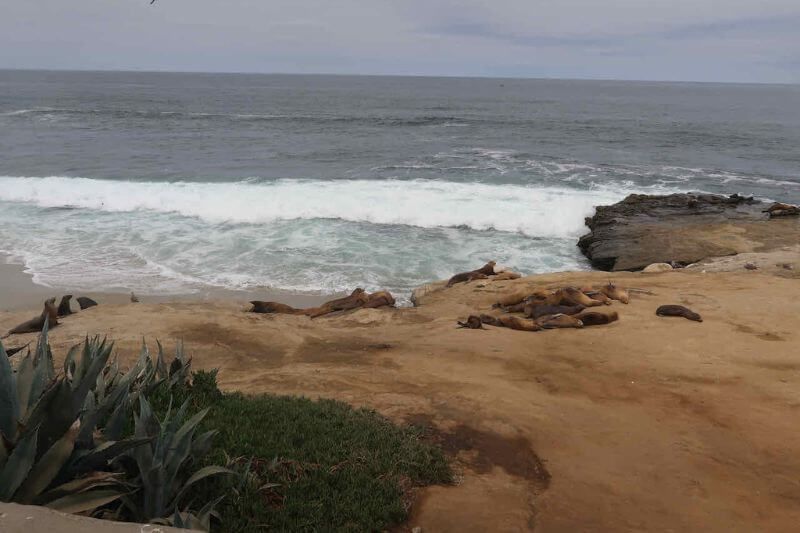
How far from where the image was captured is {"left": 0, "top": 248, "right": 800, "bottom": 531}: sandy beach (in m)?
4.40

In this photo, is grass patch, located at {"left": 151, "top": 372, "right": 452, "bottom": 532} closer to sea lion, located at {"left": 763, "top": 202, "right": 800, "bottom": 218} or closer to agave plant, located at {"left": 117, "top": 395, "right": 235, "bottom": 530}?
agave plant, located at {"left": 117, "top": 395, "right": 235, "bottom": 530}

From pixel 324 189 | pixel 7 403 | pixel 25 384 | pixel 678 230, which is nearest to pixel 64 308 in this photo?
pixel 25 384

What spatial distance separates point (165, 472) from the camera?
3314 millimetres

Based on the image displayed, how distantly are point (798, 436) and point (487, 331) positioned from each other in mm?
4200

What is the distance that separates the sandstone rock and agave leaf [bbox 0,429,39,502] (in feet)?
41.5

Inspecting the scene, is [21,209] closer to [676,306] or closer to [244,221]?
[244,221]

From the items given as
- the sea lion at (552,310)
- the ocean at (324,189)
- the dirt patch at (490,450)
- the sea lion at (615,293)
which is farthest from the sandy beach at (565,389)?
the ocean at (324,189)

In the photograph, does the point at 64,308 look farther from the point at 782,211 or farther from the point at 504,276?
the point at 782,211

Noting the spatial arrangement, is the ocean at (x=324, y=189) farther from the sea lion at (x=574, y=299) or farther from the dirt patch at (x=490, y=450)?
the dirt patch at (x=490, y=450)

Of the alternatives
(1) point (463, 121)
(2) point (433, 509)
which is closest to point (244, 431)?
(2) point (433, 509)

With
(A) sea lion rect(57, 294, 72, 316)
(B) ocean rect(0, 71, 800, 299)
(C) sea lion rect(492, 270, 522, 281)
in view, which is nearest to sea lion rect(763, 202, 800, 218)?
(B) ocean rect(0, 71, 800, 299)

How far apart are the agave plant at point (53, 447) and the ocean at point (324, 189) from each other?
30.8 feet

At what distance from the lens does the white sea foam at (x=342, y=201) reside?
758 inches

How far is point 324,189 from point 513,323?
46.4 feet
